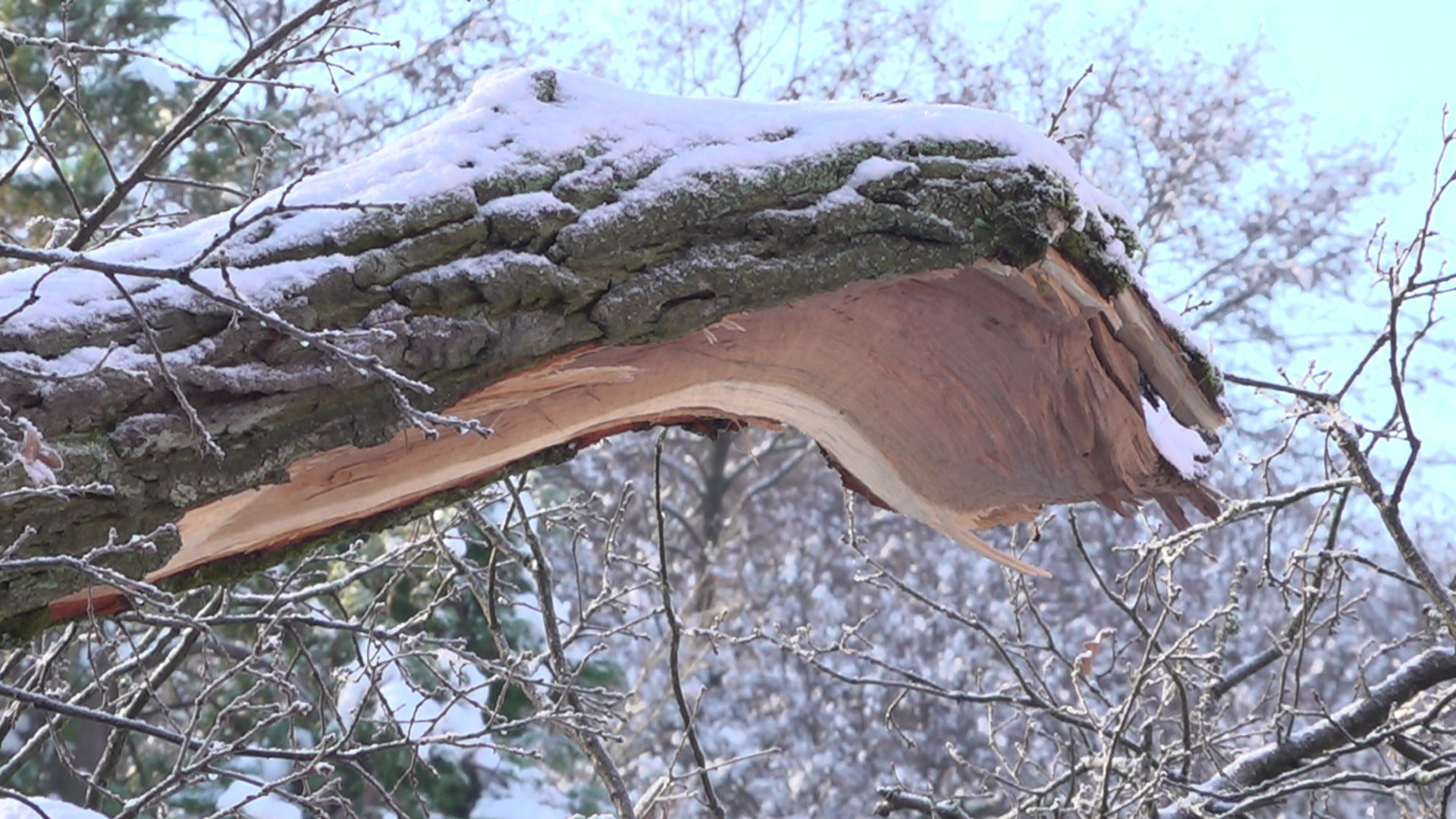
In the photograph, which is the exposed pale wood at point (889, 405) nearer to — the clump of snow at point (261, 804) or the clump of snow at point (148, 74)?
the clump of snow at point (261, 804)

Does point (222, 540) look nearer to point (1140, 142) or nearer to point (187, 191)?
point (187, 191)

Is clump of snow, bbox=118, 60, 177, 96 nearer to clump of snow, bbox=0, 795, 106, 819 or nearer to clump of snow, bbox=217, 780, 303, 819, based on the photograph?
clump of snow, bbox=217, 780, 303, 819

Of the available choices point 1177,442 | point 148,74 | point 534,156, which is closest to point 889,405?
point 1177,442

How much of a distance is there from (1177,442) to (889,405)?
1.60 feet

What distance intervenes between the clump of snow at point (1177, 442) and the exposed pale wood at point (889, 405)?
0.8 inches

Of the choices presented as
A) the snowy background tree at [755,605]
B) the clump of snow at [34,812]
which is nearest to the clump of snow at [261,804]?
the snowy background tree at [755,605]

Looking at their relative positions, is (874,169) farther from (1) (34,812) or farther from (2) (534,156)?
(1) (34,812)

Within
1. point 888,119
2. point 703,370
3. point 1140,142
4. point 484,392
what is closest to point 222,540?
point 484,392

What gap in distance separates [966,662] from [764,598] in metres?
1.84

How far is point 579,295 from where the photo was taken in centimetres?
157

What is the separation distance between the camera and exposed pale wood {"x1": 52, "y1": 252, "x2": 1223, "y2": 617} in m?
1.69

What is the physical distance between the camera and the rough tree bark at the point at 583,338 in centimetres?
134

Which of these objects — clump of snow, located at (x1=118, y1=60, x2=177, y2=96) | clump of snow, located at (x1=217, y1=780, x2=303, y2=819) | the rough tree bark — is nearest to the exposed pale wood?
the rough tree bark

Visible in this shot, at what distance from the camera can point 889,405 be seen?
2109 mm
